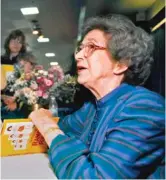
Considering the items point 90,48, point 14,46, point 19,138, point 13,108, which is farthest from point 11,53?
point 90,48

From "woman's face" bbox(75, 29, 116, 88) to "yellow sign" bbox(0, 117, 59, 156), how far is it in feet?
0.84

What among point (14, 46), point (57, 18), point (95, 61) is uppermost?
point (57, 18)

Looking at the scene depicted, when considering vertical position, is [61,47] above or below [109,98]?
above

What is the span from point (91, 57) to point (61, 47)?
2187 mm

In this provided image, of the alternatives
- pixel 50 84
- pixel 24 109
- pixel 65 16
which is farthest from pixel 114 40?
pixel 65 16

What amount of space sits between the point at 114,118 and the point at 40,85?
0.54 meters

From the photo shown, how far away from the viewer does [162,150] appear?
0.52 metres

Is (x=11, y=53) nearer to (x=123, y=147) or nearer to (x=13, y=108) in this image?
(x=13, y=108)


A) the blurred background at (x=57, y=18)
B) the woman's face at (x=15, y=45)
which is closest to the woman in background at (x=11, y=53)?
the woman's face at (x=15, y=45)

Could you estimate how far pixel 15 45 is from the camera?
1.79 meters

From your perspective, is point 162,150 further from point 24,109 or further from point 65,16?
point 65,16

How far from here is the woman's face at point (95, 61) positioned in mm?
676

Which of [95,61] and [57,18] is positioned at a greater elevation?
[57,18]

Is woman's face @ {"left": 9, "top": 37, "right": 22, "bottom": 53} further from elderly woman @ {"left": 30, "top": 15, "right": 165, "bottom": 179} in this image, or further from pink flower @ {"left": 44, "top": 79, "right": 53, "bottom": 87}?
elderly woman @ {"left": 30, "top": 15, "right": 165, "bottom": 179}
